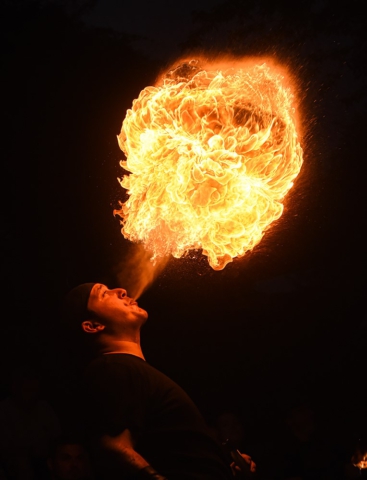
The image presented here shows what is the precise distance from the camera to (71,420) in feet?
15.6

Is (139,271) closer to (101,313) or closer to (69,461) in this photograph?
(101,313)

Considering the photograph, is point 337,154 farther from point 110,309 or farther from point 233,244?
point 110,309

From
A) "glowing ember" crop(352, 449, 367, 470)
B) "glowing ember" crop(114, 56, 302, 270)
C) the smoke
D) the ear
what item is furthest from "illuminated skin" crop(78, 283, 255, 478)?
"glowing ember" crop(352, 449, 367, 470)

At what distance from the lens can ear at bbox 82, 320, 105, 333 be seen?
9.86ft

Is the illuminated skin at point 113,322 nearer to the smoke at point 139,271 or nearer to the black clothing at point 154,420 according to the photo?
the black clothing at point 154,420

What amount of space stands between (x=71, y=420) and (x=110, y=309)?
2186 millimetres

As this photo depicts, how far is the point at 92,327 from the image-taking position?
9.97ft

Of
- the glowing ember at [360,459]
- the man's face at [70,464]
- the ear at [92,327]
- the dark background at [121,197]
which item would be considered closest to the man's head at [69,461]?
the man's face at [70,464]

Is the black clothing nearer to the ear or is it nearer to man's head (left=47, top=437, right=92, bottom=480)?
the ear

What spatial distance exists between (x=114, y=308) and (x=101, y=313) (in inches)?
3.5

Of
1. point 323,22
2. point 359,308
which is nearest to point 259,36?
point 323,22

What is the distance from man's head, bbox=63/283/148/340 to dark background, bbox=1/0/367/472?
1877mm

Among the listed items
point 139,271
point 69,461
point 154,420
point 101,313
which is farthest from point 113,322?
point 69,461

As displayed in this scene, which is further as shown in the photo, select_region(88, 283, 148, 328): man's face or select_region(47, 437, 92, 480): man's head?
select_region(47, 437, 92, 480): man's head
